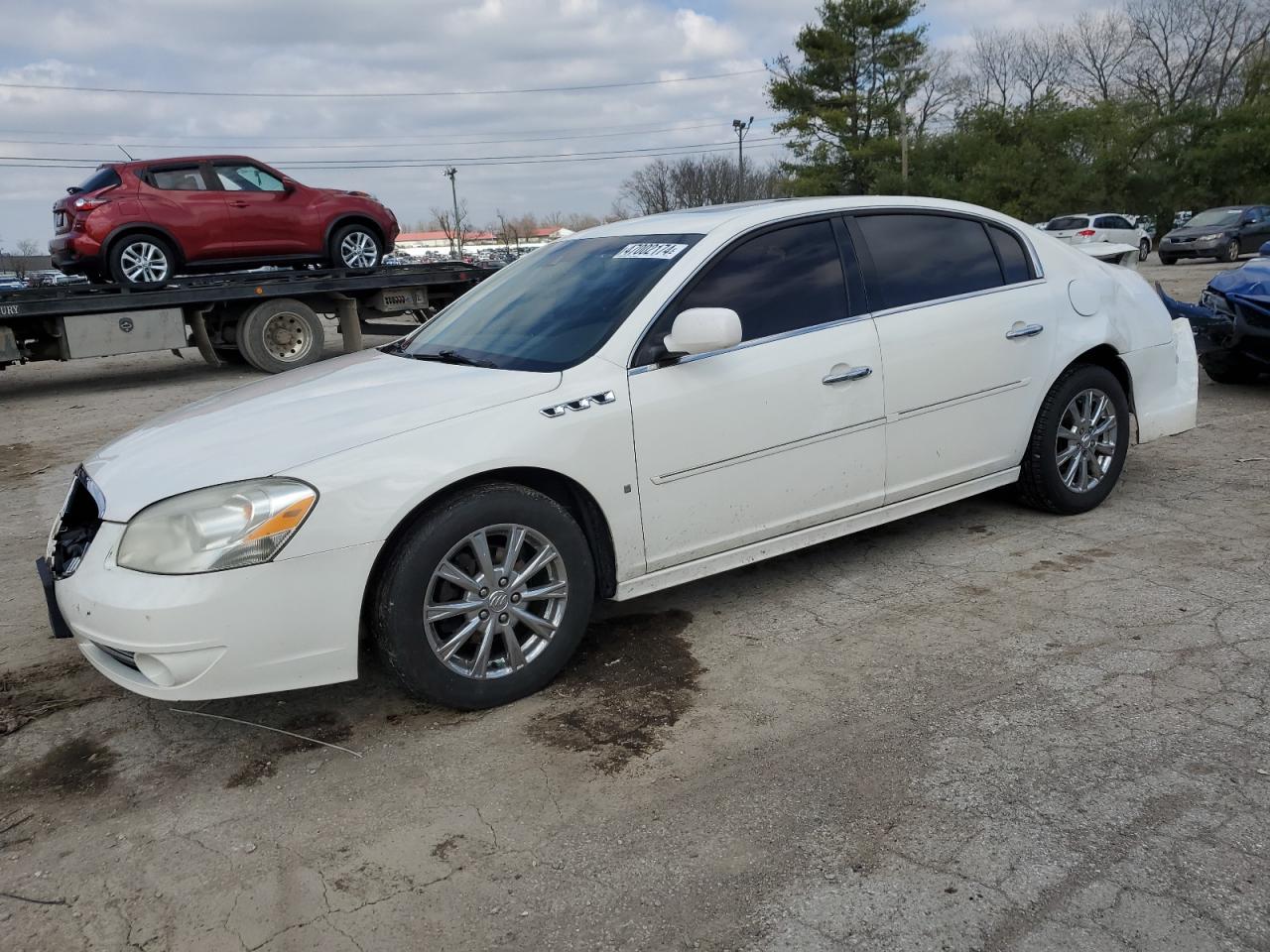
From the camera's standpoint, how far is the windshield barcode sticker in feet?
12.7

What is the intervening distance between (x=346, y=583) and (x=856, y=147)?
148ft

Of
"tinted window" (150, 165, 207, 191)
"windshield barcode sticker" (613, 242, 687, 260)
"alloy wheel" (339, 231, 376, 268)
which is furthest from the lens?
"alloy wheel" (339, 231, 376, 268)

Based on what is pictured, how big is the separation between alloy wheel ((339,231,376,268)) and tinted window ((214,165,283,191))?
118cm

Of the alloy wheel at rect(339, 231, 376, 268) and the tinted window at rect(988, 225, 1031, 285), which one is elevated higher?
the alloy wheel at rect(339, 231, 376, 268)

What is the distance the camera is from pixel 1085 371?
15.7ft

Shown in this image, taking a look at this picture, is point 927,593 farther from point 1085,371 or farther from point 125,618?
point 125,618

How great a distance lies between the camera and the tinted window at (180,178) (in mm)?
12062

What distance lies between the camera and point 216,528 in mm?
2895

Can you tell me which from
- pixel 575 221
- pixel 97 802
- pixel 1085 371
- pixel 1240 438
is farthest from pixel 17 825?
pixel 575 221

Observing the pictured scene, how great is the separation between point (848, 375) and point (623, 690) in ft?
5.06

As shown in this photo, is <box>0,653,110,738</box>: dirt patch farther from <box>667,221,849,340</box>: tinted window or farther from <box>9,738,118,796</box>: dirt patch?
<box>667,221,849,340</box>: tinted window

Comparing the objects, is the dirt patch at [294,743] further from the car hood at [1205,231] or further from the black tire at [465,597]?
the car hood at [1205,231]

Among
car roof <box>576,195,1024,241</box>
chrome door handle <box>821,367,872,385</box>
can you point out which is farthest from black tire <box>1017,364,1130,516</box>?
chrome door handle <box>821,367,872,385</box>

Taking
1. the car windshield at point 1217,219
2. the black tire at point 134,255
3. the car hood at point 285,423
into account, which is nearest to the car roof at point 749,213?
the car hood at point 285,423
